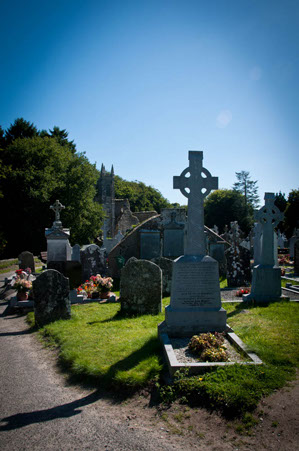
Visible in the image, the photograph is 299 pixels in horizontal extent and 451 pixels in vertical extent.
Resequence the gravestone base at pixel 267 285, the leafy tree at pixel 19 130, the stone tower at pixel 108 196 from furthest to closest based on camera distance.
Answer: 1. the stone tower at pixel 108 196
2. the leafy tree at pixel 19 130
3. the gravestone base at pixel 267 285

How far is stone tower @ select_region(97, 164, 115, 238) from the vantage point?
46.1 metres

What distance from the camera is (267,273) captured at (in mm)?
8914

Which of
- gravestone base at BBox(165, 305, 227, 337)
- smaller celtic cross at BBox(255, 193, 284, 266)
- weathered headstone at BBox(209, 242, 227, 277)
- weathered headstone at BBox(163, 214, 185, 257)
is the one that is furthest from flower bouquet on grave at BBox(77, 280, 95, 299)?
weathered headstone at BBox(209, 242, 227, 277)

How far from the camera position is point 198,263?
5930mm

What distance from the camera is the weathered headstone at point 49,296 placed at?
7.15 meters

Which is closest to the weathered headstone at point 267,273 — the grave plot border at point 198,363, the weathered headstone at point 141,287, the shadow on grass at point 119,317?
the weathered headstone at point 141,287

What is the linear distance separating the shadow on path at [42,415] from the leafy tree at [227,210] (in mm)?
42830

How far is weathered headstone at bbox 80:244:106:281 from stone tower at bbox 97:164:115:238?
3321 cm

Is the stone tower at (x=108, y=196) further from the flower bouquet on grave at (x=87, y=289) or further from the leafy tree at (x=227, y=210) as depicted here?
the flower bouquet on grave at (x=87, y=289)

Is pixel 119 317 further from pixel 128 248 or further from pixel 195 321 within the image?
pixel 128 248

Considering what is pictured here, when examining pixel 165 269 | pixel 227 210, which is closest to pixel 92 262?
pixel 165 269

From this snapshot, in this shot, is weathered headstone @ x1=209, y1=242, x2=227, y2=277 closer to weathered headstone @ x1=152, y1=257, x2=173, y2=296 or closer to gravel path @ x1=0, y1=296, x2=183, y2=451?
weathered headstone @ x1=152, y1=257, x2=173, y2=296

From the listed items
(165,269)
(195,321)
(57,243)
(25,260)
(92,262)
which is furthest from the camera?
(25,260)

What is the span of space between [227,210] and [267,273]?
128ft
